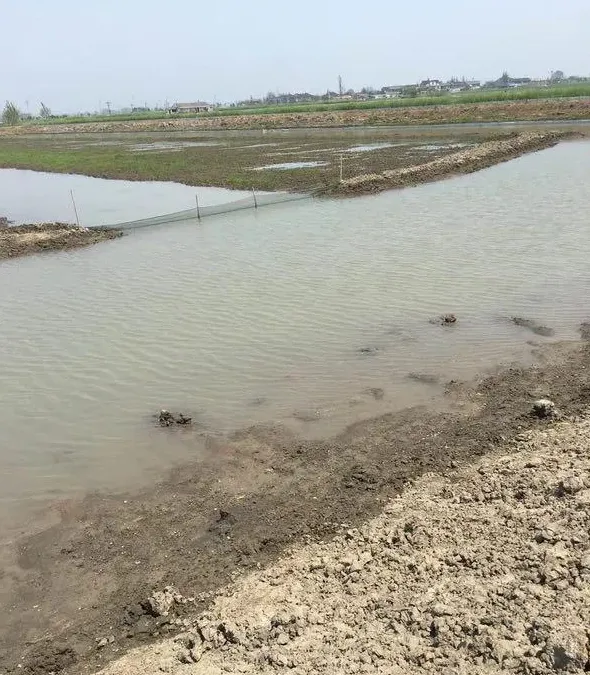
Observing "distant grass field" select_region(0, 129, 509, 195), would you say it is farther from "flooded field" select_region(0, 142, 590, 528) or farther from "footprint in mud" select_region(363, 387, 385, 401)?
"footprint in mud" select_region(363, 387, 385, 401)

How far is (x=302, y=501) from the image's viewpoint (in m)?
5.32

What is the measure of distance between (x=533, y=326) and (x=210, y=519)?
6223 mm

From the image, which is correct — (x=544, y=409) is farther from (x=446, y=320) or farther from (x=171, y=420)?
(x=171, y=420)

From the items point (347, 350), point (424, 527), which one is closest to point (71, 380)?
point (347, 350)

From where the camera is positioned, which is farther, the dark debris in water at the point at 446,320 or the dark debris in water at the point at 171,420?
the dark debris in water at the point at 446,320

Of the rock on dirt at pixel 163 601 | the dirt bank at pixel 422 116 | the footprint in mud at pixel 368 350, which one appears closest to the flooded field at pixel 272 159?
the dirt bank at pixel 422 116

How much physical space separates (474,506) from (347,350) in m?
4.08

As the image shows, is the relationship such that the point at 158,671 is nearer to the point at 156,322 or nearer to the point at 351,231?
the point at 156,322

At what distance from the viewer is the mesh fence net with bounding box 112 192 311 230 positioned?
60.0 feet

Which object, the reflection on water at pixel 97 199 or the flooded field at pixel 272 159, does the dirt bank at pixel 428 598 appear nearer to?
the reflection on water at pixel 97 199

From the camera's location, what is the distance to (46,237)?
17.2m

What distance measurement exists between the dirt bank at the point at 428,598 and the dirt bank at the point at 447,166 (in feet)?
60.1

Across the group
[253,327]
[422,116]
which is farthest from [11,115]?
[253,327]

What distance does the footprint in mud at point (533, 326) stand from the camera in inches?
346
